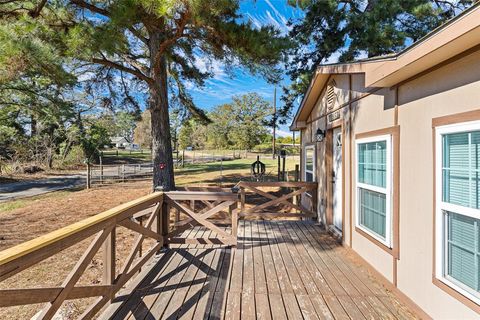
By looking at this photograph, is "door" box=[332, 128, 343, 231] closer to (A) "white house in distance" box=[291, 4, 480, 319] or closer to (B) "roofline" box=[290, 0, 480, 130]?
(A) "white house in distance" box=[291, 4, 480, 319]

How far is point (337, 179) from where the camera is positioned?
4.89 m

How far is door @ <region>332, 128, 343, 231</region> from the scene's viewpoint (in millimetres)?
4742

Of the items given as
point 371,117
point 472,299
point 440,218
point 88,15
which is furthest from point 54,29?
point 472,299

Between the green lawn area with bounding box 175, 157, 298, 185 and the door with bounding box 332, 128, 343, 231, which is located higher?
the door with bounding box 332, 128, 343, 231

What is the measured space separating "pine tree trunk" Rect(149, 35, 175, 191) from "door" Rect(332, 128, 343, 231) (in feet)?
15.3

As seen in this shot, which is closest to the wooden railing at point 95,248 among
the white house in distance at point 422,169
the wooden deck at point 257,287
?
the wooden deck at point 257,287

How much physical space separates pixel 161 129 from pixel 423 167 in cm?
678

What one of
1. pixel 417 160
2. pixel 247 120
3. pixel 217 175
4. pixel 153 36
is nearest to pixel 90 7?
pixel 153 36

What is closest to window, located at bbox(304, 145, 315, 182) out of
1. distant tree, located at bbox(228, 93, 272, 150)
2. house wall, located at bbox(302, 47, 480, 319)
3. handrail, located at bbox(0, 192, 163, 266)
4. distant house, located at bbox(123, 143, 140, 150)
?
house wall, located at bbox(302, 47, 480, 319)

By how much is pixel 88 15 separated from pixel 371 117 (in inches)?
263

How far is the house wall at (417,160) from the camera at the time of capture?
2.16 metres

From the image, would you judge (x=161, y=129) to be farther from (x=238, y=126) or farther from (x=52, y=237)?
(x=238, y=126)

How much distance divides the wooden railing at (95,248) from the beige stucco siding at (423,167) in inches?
91.4

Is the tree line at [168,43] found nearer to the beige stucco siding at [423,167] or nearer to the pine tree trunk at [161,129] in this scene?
the pine tree trunk at [161,129]
